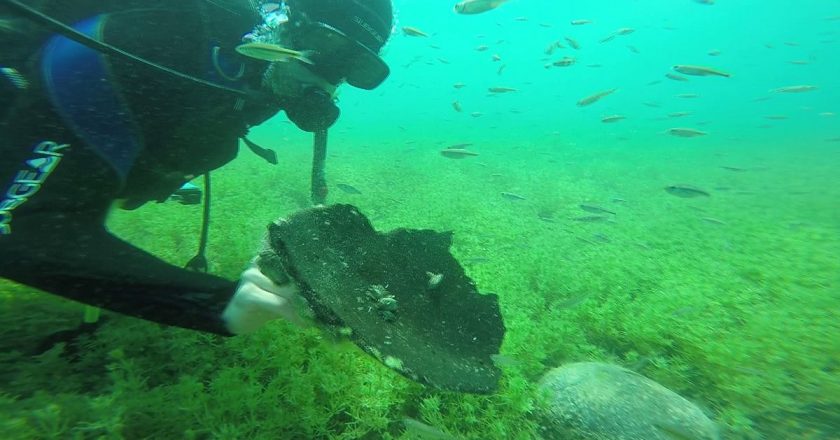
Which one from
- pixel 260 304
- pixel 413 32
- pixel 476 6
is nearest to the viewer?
pixel 260 304

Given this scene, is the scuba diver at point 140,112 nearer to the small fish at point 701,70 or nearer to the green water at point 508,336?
the green water at point 508,336

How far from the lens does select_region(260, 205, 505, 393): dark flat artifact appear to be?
1667 millimetres

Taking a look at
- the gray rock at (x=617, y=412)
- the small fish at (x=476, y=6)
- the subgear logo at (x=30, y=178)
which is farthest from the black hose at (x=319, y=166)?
the small fish at (x=476, y=6)

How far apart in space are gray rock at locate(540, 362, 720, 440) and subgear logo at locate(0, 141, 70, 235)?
3735mm

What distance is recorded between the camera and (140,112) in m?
2.29

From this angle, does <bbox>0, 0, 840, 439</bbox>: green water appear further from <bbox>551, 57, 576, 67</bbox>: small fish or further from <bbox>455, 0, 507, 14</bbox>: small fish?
<bbox>551, 57, 576, 67</bbox>: small fish

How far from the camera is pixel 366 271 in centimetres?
237

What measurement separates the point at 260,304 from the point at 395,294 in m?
0.95

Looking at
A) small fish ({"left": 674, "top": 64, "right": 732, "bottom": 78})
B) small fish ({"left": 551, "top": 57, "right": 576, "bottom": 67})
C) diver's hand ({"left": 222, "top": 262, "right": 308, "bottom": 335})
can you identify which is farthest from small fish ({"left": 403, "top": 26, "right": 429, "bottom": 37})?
diver's hand ({"left": 222, "top": 262, "right": 308, "bottom": 335})

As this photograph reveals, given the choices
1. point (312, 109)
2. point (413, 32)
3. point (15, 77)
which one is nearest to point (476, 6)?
point (312, 109)

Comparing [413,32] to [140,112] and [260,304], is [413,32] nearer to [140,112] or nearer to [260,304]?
[140,112]

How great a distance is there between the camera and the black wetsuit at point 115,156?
1546mm

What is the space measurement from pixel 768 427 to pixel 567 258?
12.3 ft

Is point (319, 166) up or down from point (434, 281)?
up
